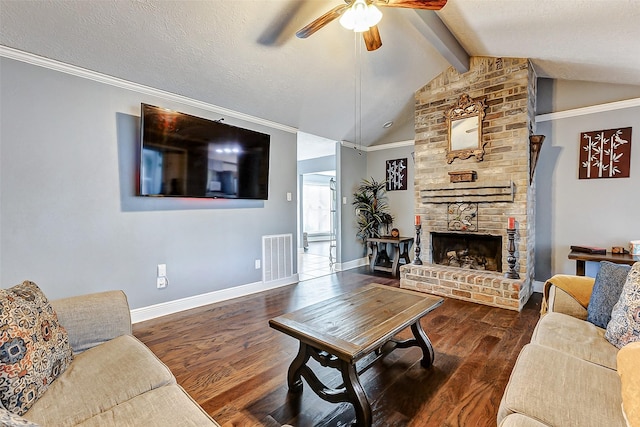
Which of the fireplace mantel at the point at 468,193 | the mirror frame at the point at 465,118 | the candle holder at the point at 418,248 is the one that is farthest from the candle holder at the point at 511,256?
the candle holder at the point at 418,248

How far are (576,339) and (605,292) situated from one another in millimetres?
418

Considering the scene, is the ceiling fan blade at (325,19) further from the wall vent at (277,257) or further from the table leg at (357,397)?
the wall vent at (277,257)

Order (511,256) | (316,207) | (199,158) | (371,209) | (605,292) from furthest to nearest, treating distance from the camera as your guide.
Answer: (316,207) < (371,209) < (511,256) < (199,158) < (605,292)

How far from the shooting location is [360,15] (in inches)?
77.7

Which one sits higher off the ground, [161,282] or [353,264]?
[161,282]

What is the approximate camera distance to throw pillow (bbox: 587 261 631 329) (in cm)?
172

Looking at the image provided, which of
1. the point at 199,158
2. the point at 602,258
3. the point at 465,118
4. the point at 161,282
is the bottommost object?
the point at 161,282

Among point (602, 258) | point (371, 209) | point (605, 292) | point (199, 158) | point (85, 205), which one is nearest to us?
point (605, 292)

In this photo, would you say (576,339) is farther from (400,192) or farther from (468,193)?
(400,192)

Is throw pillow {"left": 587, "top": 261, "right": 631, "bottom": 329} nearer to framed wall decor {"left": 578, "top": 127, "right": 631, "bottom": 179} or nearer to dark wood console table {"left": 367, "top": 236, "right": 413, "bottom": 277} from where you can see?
framed wall decor {"left": 578, "top": 127, "right": 631, "bottom": 179}

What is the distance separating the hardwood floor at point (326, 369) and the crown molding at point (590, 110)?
96.2 inches

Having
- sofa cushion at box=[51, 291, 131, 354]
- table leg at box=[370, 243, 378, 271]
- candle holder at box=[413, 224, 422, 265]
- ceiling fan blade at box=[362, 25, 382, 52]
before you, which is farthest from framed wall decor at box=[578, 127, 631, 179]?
sofa cushion at box=[51, 291, 131, 354]

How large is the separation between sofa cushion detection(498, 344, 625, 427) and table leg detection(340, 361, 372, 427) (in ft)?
2.01

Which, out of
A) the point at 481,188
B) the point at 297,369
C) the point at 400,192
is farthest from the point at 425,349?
the point at 400,192
